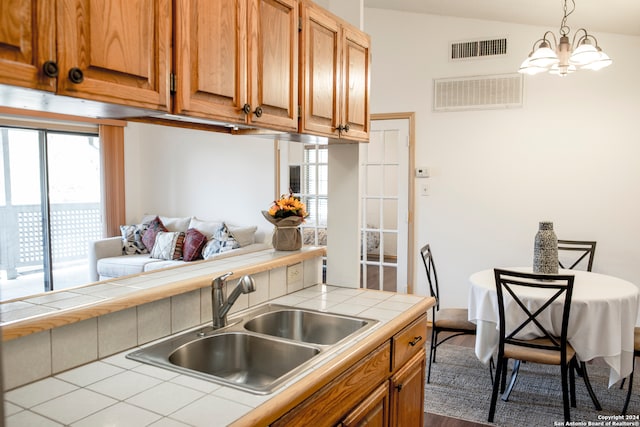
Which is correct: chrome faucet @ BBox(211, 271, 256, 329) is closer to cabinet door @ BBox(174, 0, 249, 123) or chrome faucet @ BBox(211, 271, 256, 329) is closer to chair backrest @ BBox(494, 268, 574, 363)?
cabinet door @ BBox(174, 0, 249, 123)

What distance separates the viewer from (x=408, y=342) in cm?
220

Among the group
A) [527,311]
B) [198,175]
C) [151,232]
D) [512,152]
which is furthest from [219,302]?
[198,175]

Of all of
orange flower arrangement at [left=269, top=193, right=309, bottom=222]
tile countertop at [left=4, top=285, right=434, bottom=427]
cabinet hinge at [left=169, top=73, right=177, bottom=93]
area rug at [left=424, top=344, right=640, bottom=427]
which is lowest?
area rug at [left=424, top=344, right=640, bottom=427]

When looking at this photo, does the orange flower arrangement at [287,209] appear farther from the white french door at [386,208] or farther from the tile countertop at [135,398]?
the white french door at [386,208]

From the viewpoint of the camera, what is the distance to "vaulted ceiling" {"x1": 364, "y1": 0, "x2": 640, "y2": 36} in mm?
3559

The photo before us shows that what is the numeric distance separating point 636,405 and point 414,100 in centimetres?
318

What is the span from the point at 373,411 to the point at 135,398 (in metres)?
0.96

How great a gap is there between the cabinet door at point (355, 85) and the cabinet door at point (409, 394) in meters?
1.14

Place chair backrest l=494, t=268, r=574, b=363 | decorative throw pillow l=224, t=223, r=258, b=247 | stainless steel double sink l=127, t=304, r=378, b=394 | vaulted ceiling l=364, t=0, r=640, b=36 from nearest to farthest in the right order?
stainless steel double sink l=127, t=304, r=378, b=394 → chair backrest l=494, t=268, r=574, b=363 → vaulted ceiling l=364, t=0, r=640, b=36 → decorative throw pillow l=224, t=223, r=258, b=247

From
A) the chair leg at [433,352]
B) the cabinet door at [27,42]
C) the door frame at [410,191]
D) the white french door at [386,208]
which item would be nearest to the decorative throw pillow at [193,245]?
the white french door at [386,208]

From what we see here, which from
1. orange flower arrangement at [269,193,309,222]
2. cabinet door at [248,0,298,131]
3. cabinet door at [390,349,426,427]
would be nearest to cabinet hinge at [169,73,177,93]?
cabinet door at [248,0,298,131]

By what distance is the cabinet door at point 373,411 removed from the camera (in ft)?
5.60

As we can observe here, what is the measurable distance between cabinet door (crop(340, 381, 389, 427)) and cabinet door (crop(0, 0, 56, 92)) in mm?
1354

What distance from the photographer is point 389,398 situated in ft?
6.64
